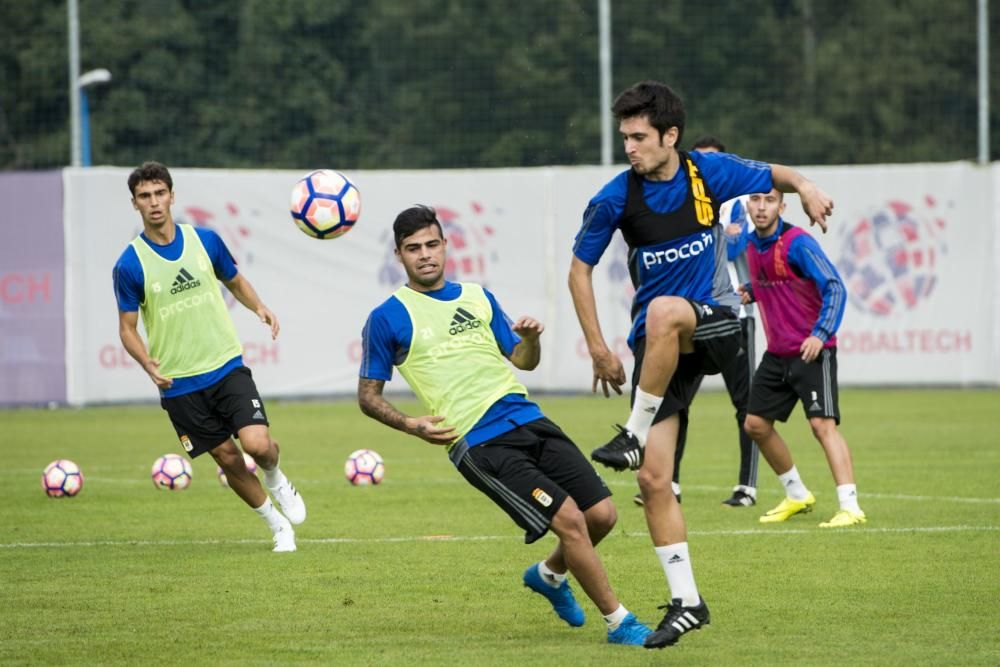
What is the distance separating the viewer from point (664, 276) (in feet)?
24.0

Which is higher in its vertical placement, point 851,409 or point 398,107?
point 398,107

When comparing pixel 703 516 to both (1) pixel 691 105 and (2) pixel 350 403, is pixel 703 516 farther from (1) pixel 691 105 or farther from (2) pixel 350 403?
(1) pixel 691 105

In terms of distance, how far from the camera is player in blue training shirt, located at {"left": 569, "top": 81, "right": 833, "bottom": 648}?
7098 mm

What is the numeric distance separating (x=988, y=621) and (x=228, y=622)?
3493mm

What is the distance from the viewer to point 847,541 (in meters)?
10.1

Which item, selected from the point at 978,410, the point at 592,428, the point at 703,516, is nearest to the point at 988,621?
the point at 703,516

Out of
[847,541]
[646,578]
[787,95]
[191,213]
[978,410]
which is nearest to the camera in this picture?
[646,578]

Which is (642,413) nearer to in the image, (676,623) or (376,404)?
(676,623)

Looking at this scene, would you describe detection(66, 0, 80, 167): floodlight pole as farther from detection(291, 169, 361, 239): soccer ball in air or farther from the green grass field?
detection(291, 169, 361, 239): soccer ball in air

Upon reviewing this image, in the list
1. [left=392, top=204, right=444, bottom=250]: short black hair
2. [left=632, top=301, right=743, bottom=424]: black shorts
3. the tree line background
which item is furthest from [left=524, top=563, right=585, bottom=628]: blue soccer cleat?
the tree line background

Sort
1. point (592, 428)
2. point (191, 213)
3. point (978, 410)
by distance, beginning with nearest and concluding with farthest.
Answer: point (592, 428)
point (978, 410)
point (191, 213)

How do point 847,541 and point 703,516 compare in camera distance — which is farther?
point 703,516

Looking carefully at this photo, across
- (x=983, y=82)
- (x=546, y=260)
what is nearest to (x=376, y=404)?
(x=546, y=260)

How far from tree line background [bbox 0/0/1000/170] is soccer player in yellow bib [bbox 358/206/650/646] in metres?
18.9
